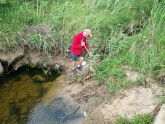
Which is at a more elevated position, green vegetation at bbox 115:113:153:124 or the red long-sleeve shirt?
the red long-sleeve shirt

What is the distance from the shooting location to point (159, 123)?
2.51 meters

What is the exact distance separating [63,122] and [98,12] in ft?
12.4

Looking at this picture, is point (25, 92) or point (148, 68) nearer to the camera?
point (148, 68)

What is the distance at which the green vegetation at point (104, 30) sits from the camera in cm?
382

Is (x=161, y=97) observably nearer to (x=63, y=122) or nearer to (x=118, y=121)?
(x=118, y=121)

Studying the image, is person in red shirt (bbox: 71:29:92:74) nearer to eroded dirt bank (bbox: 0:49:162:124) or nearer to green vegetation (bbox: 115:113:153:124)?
eroded dirt bank (bbox: 0:49:162:124)

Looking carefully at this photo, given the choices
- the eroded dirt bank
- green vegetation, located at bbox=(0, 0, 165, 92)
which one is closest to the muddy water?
the eroded dirt bank

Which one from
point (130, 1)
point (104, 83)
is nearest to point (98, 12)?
point (130, 1)

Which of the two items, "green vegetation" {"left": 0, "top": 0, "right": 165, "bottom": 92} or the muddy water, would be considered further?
"green vegetation" {"left": 0, "top": 0, "right": 165, "bottom": 92}

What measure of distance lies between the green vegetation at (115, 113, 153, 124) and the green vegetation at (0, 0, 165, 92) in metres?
0.91

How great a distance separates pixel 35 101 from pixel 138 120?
2.45 meters

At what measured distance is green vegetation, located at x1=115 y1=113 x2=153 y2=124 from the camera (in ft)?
8.98

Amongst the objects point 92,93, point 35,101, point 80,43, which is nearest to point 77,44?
point 80,43

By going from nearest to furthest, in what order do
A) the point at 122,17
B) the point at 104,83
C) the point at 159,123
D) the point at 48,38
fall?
the point at 159,123 < the point at 104,83 < the point at 48,38 < the point at 122,17
